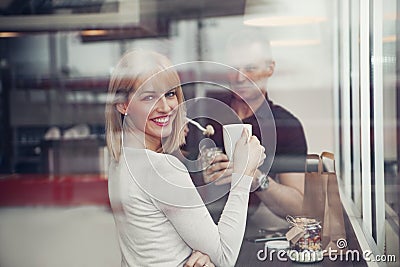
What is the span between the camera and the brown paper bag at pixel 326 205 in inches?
55.1

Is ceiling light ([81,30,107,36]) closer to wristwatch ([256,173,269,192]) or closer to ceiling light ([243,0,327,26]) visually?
ceiling light ([243,0,327,26])

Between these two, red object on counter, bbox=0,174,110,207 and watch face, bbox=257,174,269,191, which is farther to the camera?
red object on counter, bbox=0,174,110,207

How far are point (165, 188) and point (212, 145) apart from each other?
0.13 meters

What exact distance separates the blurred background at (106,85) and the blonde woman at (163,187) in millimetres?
69

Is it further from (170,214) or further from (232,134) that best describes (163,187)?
(232,134)

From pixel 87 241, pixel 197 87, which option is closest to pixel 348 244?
pixel 197 87

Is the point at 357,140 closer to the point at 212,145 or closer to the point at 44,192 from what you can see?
the point at 212,145

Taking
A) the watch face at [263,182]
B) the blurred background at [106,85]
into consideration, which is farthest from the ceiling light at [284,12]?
the watch face at [263,182]

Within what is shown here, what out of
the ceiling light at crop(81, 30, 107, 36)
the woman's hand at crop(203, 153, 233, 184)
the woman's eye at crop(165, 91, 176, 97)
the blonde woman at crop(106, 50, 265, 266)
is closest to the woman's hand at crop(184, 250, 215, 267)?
the blonde woman at crop(106, 50, 265, 266)

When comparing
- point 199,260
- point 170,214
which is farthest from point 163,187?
point 199,260

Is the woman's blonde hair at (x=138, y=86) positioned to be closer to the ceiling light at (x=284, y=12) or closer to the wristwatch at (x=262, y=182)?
the wristwatch at (x=262, y=182)

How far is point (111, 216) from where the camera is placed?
1.47m

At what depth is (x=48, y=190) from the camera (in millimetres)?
1810

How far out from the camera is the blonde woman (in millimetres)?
1359
